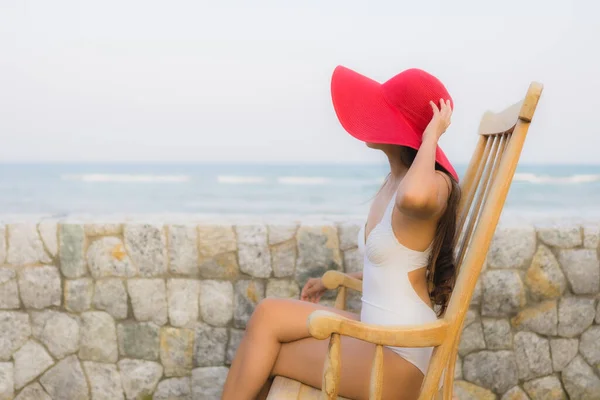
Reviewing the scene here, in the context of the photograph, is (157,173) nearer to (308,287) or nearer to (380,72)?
(380,72)

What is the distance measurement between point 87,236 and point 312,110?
47.3 ft

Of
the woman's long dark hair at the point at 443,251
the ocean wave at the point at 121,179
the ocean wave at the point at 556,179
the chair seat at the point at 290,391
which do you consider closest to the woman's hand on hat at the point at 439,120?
the woman's long dark hair at the point at 443,251

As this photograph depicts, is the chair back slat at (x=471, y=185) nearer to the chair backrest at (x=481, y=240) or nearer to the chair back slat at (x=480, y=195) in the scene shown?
the chair back slat at (x=480, y=195)

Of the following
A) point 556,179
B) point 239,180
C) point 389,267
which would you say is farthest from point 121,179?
point 389,267

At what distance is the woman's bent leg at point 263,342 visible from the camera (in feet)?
5.34

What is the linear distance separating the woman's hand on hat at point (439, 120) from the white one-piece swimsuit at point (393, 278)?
0.73 feet

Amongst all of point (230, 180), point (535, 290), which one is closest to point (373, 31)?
point (230, 180)

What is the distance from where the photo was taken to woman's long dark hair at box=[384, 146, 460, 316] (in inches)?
63.5

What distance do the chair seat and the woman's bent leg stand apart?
4 centimetres

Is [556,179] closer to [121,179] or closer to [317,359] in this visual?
[121,179]

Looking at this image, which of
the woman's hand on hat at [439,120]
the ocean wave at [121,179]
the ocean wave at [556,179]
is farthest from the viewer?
the ocean wave at [121,179]

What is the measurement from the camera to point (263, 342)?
1648 millimetres

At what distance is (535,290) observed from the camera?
2502 mm

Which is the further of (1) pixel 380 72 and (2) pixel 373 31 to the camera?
(2) pixel 373 31
